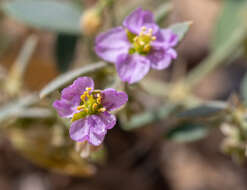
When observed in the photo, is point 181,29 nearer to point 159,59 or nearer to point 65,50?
point 159,59

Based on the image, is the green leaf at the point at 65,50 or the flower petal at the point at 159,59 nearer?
the flower petal at the point at 159,59

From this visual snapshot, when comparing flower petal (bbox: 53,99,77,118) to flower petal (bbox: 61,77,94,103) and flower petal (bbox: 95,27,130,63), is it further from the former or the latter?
flower petal (bbox: 95,27,130,63)

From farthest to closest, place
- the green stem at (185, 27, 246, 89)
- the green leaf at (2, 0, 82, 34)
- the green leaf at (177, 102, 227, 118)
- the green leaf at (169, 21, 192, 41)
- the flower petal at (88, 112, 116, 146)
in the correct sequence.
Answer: the green stem at (185, 27, 246, 89) → the green leaf at (2, 0, 82, 34) → the green leaf at (177, 102, 227, 118) → the green leaf at (169, 21, 192, 41) → the flower petal at (88, 112, 116, 146)

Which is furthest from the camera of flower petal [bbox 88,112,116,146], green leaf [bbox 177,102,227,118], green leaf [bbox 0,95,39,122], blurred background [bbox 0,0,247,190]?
blurred background [bbox 0,0,247,190]

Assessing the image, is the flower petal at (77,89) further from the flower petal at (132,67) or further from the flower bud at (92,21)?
the flower bud at (92,21)

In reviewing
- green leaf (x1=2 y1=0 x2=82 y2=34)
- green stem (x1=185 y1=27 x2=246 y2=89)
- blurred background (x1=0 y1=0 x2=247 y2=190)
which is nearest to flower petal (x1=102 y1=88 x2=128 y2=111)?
blurred background (x1=0 y1=0 x2=247 y2=190)

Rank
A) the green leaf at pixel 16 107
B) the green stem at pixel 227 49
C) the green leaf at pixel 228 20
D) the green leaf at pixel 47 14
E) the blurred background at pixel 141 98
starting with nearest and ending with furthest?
the green leaf at pixel 16 107
the green leaf at pixel 47 14
the blurred background at pixel 141 98
the green stem at pixel 227 49
the green leaf at pixel 228 20

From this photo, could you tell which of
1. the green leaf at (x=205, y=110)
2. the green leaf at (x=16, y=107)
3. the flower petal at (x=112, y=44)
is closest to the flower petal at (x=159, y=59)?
the flower petal at (x=112, y=44)
